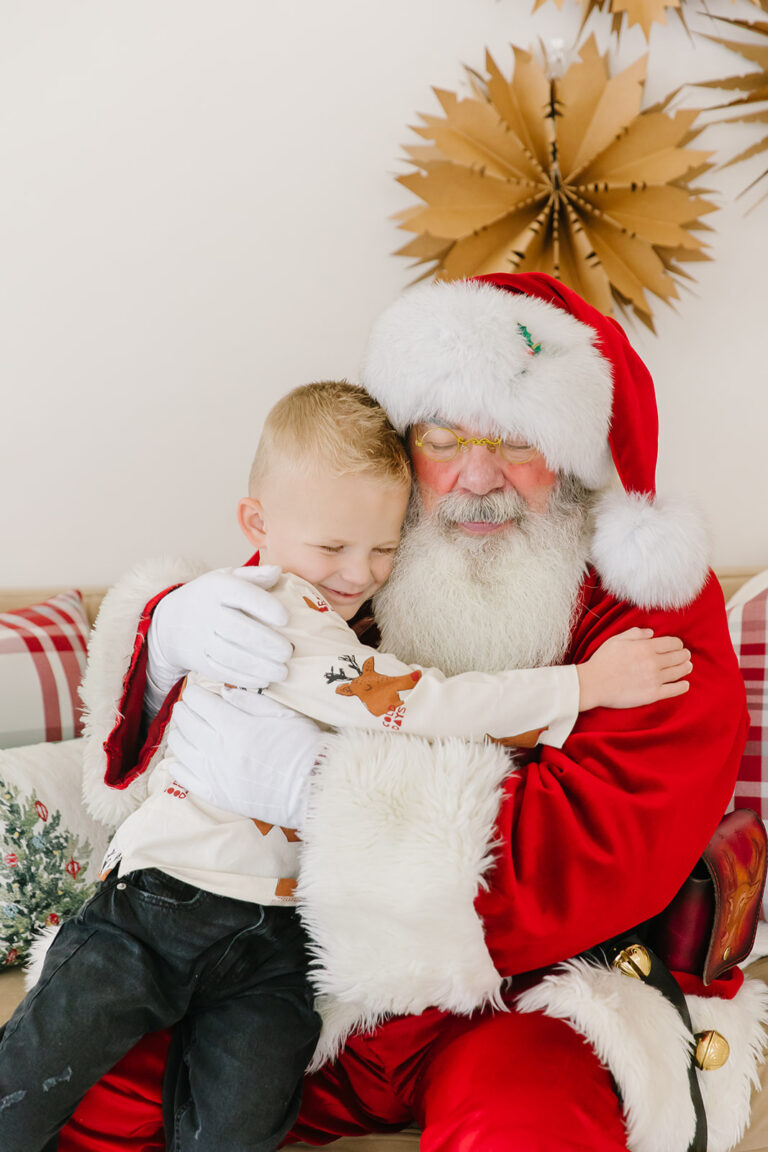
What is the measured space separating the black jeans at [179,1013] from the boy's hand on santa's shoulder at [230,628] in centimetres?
31

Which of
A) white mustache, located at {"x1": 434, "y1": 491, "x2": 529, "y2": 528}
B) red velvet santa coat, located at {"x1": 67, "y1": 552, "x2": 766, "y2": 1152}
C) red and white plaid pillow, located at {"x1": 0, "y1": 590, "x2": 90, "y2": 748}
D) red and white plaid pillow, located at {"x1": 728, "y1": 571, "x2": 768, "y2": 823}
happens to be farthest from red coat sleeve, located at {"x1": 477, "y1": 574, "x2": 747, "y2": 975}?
red and white plaid pillow, located at {"x1": 0, "y1": 590, "x2": 90, "y2": 748}

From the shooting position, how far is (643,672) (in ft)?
4.48

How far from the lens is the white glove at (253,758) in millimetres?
1289

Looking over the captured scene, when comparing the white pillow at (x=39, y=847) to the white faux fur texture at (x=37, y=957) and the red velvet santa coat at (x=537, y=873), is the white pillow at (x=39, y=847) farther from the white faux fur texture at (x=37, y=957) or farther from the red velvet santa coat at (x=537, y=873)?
the red velvet santa coat at (x=537, y=873)

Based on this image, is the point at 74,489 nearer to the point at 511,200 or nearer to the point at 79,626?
the point at 79,626

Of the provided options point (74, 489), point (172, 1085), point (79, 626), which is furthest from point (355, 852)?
point (74, 489)

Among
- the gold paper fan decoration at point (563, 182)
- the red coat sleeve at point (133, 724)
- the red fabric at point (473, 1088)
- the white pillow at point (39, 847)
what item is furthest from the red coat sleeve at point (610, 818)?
the gold paper fan decoration at point (563, 182)

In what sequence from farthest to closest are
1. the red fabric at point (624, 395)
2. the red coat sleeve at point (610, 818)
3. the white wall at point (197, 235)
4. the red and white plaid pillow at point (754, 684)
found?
the white wall at point (197, 235), the red and white plaid pillow at point (754, 684), the red fabric at point (624, 395), the red coat sleeve at point (610, 818)

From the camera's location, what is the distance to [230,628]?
1.32 meters

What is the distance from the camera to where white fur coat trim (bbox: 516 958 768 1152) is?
1.18 metres

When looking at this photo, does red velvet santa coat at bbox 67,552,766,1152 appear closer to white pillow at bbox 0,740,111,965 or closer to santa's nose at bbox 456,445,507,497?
santa's nose at bbox 456,445,507,497

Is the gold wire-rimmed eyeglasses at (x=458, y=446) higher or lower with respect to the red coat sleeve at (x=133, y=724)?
higher

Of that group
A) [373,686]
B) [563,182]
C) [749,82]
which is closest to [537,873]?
[373,686]

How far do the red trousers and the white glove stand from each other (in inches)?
14.7
